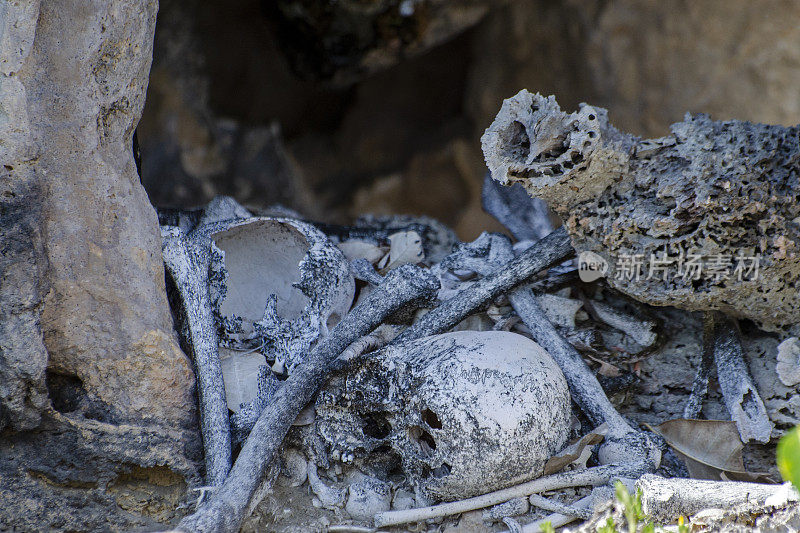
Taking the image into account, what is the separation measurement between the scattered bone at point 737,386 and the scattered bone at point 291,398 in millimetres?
534

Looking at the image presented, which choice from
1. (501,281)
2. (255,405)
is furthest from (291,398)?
(501,281)

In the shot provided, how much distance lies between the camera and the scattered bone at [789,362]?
4.10ft

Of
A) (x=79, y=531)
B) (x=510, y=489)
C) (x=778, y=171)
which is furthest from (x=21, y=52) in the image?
(x=778, y=171)

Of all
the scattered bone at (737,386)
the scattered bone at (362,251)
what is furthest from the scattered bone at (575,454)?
the scattered bone at (362,251)

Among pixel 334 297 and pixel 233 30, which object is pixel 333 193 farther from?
pixel 334 297

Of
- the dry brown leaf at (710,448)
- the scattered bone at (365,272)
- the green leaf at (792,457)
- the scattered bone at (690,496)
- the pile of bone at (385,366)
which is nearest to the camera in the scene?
the green leaf at (792,457)

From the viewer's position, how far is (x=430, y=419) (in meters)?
1.11

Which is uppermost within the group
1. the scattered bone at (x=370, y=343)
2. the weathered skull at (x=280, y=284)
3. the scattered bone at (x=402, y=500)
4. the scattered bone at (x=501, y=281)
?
the weathered skull at (x=280, y=284)

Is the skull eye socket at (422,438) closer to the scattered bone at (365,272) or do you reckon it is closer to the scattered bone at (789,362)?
the scattered bone at (365,272)

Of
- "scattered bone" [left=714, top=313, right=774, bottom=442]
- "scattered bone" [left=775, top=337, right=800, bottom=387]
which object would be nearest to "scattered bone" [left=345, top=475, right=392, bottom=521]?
"scattered bone" [left=714, top=313, right=774, bottom=442]

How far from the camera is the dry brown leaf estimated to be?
46.8 inches

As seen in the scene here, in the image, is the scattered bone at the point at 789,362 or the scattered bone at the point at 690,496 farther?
the scattered bone at the point at 789,362

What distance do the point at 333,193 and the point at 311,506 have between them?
243cm

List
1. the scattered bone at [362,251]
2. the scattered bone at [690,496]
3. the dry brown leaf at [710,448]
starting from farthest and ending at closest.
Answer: the scattered bone at [362,251] < the dry brown leaf at [710,448] < the scattered bone at [690,496]
